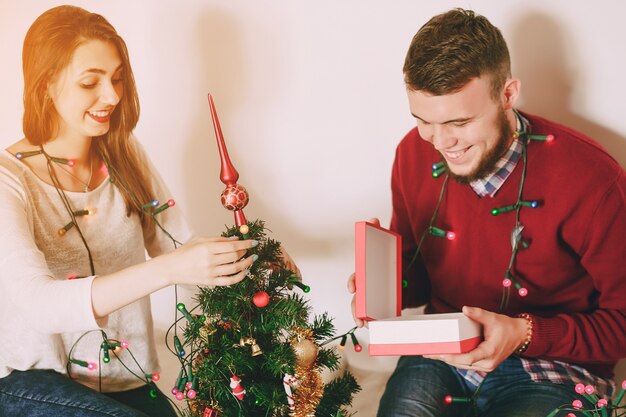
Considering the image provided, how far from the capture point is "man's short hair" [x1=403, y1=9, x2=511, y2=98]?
1.16 metres

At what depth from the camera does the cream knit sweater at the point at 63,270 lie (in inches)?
42.8

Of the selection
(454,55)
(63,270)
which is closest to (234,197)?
(63,270)

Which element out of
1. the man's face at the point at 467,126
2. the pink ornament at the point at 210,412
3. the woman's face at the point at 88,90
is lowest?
the pink ornament at the point at 210,412

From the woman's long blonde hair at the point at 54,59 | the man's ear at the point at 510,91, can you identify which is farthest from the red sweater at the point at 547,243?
the woman's long blonde hair at the point at 54,59

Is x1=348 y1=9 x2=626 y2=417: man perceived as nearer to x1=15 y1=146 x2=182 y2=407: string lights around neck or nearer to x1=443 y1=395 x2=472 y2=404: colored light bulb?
x1=443 y1=395 x2=472 y2=404: colored light bulb

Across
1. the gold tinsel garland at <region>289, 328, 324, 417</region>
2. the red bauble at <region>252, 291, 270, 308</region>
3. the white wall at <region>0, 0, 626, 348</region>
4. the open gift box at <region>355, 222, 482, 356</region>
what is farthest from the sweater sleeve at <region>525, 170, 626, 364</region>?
the red bauble at <region>252, 291, 270, 308</region>

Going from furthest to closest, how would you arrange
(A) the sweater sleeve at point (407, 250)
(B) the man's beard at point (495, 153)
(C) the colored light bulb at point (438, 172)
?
(A) the sweater sleeve at point (407, 250)
(C) the colored light bulb at point (438, 172)
(B) the man's beard at point (495, 153)

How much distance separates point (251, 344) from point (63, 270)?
379 millimetres

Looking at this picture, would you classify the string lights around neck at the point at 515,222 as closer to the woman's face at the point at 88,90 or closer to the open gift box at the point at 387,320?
the open gift box at the point at 387,320

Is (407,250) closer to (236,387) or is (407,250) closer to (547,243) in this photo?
(547,243)

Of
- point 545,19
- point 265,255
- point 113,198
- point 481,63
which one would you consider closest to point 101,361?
point 113,198

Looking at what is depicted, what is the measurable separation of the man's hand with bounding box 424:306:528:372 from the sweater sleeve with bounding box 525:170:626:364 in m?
0.06

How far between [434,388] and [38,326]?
30.5 inches

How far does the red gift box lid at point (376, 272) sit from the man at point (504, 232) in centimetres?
13
